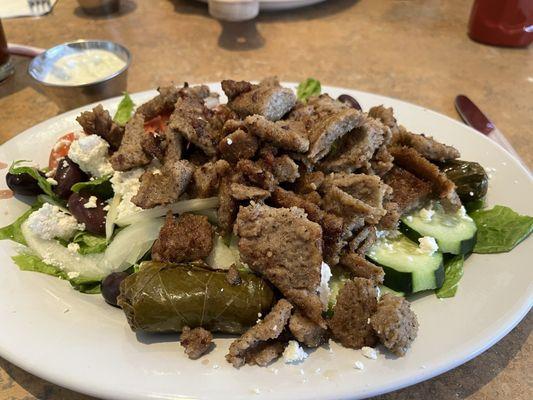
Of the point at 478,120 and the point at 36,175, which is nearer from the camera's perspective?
the point at 36,175

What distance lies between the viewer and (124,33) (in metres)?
5.48

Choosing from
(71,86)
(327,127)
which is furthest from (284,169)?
(71,86)

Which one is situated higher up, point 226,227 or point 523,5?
point 523,5

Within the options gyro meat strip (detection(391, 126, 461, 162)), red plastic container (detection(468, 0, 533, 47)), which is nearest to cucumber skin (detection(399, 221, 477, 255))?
gyro meat strip (detection(391, 126, 461, 162))

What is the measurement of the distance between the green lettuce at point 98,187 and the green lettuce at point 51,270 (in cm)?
44

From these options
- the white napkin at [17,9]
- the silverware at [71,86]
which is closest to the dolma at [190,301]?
the silverware at [71,86]

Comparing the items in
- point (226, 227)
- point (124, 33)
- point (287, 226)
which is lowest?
point (124, 33)

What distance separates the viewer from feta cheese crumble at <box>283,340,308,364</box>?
1.91 m

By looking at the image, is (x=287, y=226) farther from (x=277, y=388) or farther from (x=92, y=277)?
(x=92, y=277)

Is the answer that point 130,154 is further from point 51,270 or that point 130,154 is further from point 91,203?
point 51,270

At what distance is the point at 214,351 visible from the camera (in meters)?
2.01

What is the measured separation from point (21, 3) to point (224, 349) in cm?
563

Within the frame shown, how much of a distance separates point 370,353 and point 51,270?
62.8 inches

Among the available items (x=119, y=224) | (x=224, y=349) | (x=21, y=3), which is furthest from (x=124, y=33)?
(x=224, y=349)
